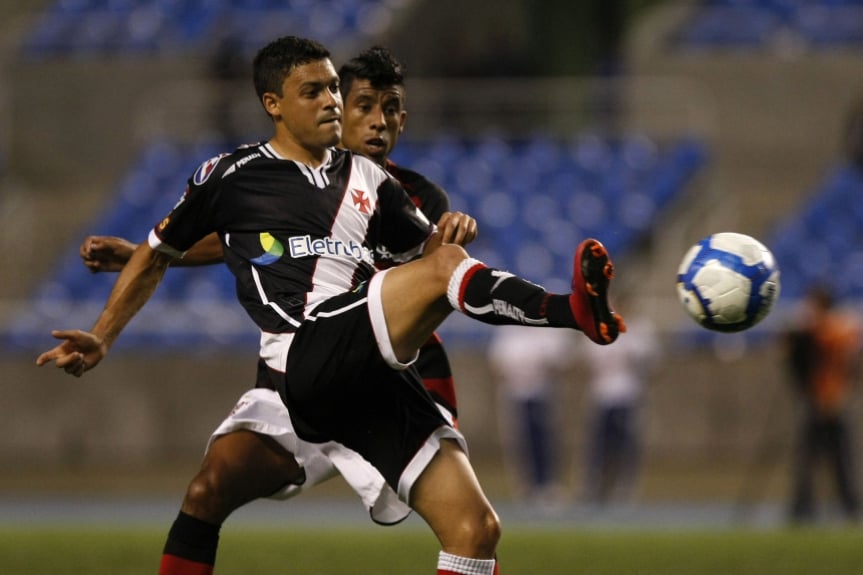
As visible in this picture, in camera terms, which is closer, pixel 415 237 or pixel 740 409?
pixel 415 237

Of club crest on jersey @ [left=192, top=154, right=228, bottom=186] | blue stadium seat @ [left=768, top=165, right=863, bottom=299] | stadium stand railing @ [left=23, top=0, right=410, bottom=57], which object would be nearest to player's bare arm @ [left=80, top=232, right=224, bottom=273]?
→ club crest on jersey @ [left=192, top=154, right=228, bottom=186]

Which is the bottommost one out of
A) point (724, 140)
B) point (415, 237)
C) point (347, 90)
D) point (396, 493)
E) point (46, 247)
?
point (396, 493)

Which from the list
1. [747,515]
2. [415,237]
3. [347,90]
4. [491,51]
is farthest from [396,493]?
[491,51]

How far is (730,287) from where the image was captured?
5727mm

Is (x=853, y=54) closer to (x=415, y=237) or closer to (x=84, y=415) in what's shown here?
(x=84, y=415)

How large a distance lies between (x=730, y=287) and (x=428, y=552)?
20.7 feet

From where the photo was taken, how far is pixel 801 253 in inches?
775

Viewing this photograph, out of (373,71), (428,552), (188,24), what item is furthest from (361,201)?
(188,24)

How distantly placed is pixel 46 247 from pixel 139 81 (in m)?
2.95

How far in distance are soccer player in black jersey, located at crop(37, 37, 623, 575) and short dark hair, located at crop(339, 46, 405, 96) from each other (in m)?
0.63

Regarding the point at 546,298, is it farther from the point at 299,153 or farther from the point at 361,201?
the point at 299,153

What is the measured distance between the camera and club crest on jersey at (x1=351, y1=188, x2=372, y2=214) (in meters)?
6.10

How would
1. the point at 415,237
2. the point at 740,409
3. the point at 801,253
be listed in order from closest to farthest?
1. the point at 415,237
2. the point at 740,409
3. the point at 801,253

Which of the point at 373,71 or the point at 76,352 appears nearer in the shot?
the point at 76,352
